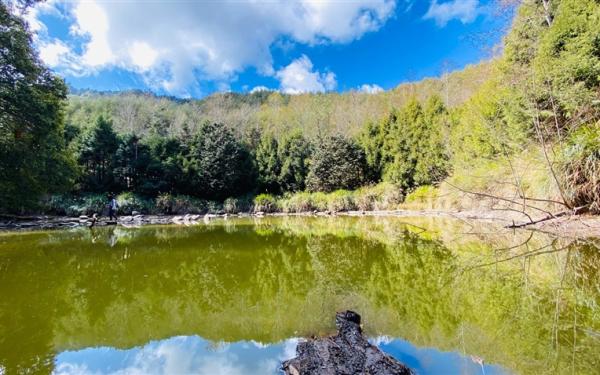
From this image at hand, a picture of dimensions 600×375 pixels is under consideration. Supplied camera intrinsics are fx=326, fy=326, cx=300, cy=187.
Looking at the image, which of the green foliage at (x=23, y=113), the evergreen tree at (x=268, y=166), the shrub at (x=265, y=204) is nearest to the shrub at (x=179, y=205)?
the shrub at (x=265, y=204)

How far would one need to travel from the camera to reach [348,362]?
1938 millimetres

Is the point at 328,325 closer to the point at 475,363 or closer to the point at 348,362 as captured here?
the point at 348,362

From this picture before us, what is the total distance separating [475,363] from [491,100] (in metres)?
12.0

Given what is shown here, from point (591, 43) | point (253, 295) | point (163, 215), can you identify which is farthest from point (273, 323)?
point (163, 215)

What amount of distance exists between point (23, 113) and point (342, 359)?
1184cm

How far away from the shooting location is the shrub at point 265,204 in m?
19.8

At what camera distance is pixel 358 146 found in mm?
21766

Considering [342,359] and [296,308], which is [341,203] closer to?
[296,308]

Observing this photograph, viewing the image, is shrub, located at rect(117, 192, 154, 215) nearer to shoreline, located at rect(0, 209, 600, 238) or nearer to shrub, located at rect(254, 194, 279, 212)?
shoreline, located at rect(0, 209, 600, 238)

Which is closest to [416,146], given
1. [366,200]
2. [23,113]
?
[366,200]

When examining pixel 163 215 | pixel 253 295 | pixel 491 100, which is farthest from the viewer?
pixel 163 215

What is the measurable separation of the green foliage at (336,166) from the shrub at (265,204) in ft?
8.63

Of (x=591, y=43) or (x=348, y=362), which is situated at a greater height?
(x=591, y=43)

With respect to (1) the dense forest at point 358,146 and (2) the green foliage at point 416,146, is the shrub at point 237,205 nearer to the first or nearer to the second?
(1) the dense forest at point 358,146
